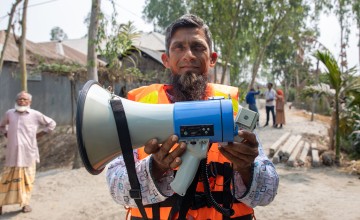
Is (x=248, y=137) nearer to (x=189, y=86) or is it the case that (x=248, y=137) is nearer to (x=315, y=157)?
(x=189, y=86)

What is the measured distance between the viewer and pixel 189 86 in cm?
165

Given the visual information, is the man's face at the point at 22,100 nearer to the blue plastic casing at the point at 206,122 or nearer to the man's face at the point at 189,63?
the man's face at the point at 189,63

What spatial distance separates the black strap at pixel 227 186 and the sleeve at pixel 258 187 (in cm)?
3

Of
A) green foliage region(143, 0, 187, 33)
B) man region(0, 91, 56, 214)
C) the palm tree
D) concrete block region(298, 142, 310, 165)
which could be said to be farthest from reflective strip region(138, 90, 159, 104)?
green foliage region(143, 0, 187, 33)

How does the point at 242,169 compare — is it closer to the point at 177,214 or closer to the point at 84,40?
the point at 177,214

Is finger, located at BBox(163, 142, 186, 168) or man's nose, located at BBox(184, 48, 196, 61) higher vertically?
man's nose, located at BBox(184, 48, 196, 61)

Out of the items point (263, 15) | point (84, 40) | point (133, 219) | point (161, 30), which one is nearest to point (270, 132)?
point (263, 15)

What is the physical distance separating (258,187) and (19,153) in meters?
4.38

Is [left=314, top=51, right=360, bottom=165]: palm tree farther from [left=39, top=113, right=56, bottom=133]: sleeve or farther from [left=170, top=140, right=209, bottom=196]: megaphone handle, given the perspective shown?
[left=170, top=140, right=209, bottom=196]: megaphone handle

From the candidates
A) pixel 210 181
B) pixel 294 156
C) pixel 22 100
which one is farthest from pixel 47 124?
pixel 294 156

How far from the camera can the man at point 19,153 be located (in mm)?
5012

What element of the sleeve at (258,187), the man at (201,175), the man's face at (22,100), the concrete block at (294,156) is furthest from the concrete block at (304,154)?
the sleeve at (258,187)

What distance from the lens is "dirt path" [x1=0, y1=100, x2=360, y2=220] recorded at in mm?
4820

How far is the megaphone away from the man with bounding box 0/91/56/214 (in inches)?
165
